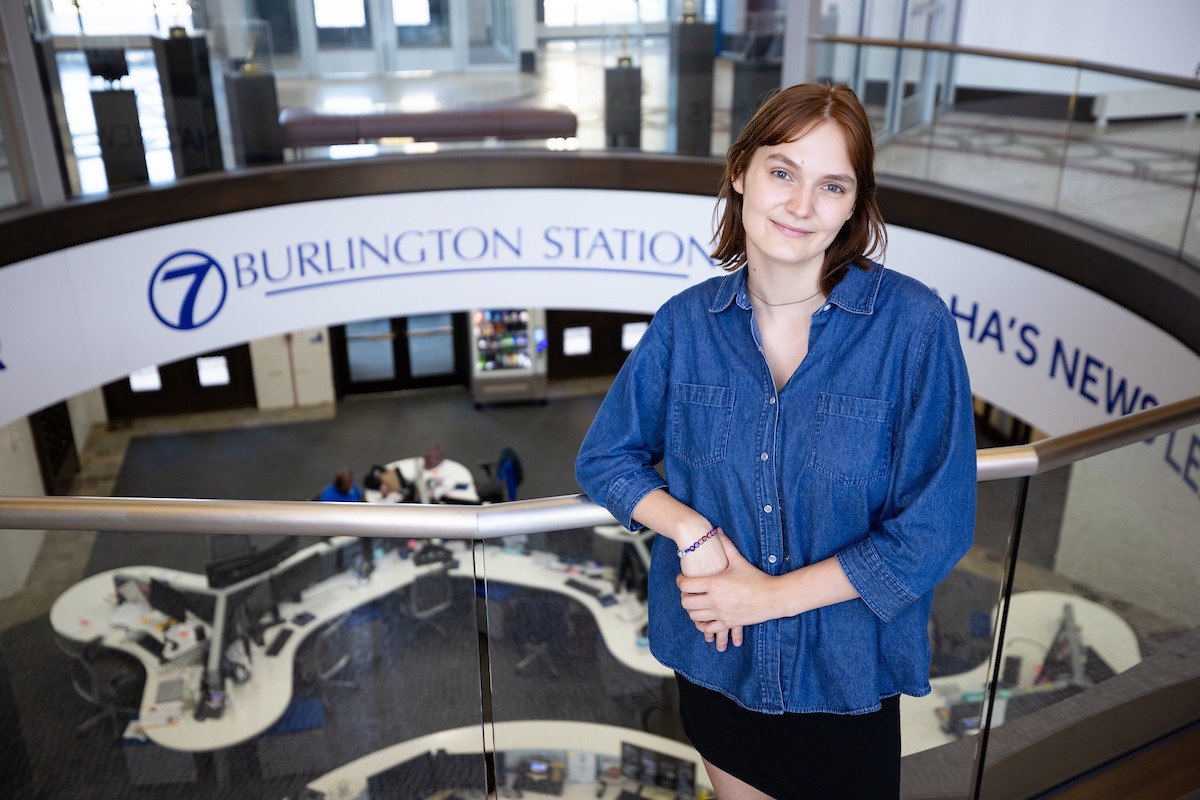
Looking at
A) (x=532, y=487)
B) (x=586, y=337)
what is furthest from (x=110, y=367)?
(x=586, y=337)

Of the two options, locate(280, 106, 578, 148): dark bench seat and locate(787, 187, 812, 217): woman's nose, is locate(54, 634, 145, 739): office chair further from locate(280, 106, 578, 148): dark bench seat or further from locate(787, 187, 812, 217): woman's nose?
locate(280, 106, 578, 148): dark bench seat

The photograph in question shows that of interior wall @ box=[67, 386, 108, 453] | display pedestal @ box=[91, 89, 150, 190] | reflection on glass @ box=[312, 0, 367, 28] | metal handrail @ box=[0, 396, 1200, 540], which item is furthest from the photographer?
interior wall @ box=[67, 386, 108, 453]

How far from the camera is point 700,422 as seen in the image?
1.54 meters

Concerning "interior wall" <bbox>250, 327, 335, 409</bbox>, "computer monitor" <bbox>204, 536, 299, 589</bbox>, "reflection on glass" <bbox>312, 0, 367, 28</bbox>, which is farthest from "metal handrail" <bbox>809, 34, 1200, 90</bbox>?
"interior wall" <bbox>250, 327, 335, 409</bbox>

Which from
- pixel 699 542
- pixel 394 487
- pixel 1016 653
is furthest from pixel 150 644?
pixel 394 487

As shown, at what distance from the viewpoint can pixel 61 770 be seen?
1.96 metres

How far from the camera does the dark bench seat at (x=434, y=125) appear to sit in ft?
26.4

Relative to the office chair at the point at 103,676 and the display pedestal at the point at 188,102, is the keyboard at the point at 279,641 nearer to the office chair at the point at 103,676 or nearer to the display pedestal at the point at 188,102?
the office chair at the point at 103,676

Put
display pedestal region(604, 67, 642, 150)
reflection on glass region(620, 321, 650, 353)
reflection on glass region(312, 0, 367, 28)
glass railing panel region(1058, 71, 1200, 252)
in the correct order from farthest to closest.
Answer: reflection on glass region(620, 321, 650, 353) < display pedestal region(604, 67, 642, 150) < reflection on glass region(312, 0, 367, 28) < glass railing panel region(1058, 71, 1200, 252)

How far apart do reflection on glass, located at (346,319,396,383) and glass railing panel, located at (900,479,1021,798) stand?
1266cm

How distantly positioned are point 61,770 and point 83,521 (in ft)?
1.76

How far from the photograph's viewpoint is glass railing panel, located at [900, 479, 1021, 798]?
2145 millimetres

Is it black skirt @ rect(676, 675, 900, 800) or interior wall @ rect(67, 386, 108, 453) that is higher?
black skirt @ rect(676, 675, 900, 800)

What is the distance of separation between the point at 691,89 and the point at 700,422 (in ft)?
23.8
